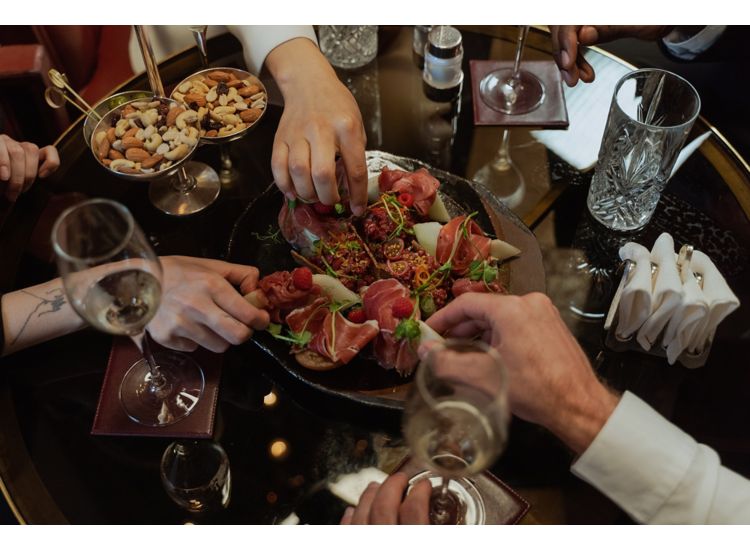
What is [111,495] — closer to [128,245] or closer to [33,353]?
[33,353]

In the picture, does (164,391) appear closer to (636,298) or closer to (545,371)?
(545,371)

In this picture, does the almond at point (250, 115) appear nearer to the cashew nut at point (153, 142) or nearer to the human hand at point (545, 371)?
the cashew nut at point (153, 142)

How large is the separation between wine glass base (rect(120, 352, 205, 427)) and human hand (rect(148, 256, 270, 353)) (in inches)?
3.2

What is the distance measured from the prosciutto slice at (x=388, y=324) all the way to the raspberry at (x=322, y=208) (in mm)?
218

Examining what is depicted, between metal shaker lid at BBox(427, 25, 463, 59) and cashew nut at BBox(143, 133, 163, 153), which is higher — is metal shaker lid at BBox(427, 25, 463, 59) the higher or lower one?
the higher one

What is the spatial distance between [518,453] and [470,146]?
2.85 ft

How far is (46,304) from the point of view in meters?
1.44

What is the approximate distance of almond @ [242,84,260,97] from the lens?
1726 millimetres

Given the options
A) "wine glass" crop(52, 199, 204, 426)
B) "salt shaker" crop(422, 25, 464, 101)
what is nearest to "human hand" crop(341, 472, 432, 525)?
"wine glass" crop(52, 199, 204, 426)

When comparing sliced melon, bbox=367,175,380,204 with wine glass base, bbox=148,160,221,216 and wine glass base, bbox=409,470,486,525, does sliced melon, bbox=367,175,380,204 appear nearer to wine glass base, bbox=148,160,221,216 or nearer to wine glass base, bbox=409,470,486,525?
wine glass base, bbox=148,160,221,216

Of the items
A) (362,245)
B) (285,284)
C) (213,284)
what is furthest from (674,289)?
(213,284)

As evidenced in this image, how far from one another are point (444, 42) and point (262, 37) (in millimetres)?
485

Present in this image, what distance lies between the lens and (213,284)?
51.9 inches

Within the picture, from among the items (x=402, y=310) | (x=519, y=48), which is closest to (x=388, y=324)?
(x=402, y=310)
